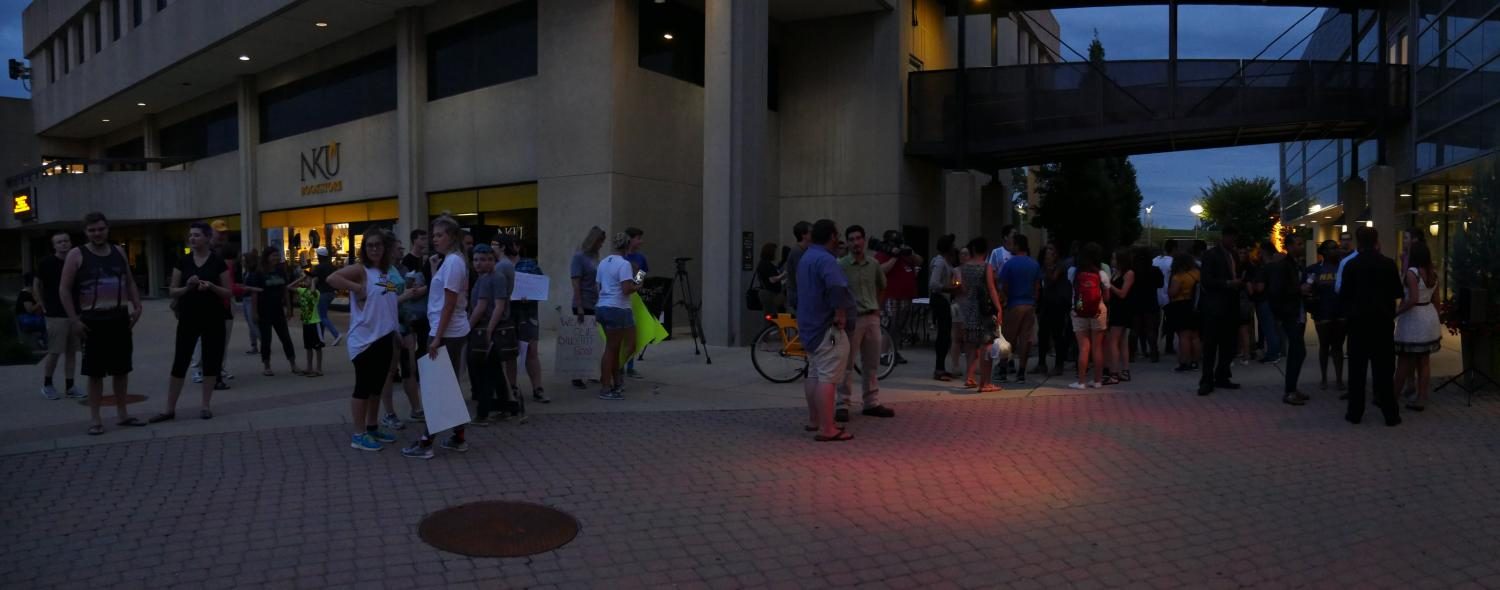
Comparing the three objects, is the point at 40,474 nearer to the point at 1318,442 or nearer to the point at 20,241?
the point at 1318,442

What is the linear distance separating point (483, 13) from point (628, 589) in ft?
51.1

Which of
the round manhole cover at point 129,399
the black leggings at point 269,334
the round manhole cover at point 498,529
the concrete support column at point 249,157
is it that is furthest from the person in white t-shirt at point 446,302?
the concrete support column at point 249,157

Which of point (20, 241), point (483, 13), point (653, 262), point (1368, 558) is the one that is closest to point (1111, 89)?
point (653, 262)

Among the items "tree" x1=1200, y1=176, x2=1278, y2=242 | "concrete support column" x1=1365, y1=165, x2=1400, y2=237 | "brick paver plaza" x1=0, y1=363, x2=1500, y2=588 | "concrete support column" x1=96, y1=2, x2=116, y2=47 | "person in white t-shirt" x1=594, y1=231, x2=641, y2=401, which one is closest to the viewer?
"brick paver plaza" x1=0, y1=363, x2=1500, y2=588

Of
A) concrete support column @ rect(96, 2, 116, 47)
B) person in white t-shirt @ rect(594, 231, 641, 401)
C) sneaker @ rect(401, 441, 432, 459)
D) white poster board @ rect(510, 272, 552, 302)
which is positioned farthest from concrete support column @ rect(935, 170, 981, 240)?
concrete support column @ rect(96, 2, 116, 47)

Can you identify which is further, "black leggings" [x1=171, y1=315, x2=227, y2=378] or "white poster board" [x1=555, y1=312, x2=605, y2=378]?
"white poster board" [x1=555, y1=312, x2=605, y2=378]

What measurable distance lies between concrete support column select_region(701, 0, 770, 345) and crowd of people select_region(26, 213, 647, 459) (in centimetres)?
398

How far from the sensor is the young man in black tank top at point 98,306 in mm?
7023

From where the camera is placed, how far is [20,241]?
45.0 metres

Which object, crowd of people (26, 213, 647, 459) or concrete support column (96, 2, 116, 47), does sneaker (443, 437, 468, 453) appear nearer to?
crowd of people (26, 213, 647, 459)

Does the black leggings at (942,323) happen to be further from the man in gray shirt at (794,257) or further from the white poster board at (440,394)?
the white poster board at (440,394)

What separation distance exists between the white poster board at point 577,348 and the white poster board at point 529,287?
93cm

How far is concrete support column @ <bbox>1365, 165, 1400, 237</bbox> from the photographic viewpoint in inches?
677

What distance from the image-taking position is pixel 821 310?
706 centimetres
